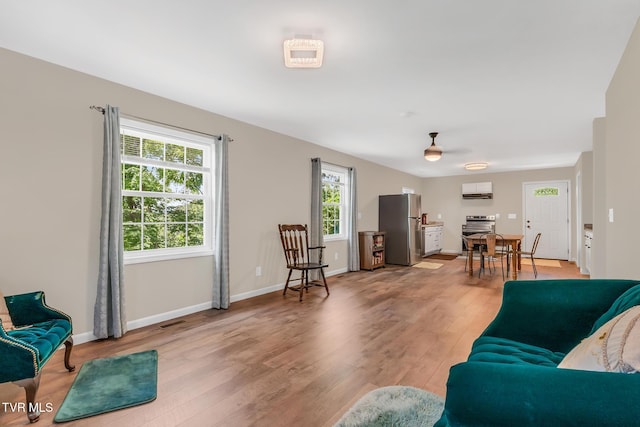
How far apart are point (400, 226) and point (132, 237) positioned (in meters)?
5.32

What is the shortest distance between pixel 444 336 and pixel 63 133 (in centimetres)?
387

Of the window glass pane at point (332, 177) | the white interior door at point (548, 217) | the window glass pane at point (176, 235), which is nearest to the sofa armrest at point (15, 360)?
the window glass pane at point (176, 235)

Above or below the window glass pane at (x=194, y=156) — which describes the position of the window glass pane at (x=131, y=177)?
below

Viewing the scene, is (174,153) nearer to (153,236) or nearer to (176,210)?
(176,210)

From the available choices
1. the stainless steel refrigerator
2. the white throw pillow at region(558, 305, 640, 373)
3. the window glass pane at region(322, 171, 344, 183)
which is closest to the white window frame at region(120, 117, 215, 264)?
the window glass pane at region(322, 171, 344, 183)

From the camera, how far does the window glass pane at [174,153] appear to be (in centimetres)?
359

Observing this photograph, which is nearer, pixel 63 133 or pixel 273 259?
pixel 63 133

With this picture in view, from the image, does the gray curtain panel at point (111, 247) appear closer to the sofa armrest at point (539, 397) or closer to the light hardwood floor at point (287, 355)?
the light hardwood floor at point (287, 355)

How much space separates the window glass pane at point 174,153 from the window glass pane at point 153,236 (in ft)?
2.49

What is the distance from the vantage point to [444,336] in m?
2.96

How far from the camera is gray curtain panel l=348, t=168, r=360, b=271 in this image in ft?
20.6

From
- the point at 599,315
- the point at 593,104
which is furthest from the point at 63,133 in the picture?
the point at 593,104

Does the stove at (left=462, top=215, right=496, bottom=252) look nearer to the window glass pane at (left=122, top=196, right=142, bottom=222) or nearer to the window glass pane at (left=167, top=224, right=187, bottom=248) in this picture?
the window glass pane at (left=167, top=224, right=187, bottom=248)

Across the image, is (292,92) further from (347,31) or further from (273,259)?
(273,259)
